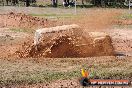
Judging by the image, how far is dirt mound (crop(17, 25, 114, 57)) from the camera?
1630 cm

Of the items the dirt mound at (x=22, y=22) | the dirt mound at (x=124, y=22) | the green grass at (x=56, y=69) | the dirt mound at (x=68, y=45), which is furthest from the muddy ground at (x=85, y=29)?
the dirt mound at (x=124, y=22)

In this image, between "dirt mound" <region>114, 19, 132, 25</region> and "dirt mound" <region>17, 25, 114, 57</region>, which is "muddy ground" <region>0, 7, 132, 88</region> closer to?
"dirt mound" <region>17, 25, 114, 57</region>

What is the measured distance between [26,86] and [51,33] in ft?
17.1

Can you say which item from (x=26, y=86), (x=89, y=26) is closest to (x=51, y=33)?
(x=89, y=26)

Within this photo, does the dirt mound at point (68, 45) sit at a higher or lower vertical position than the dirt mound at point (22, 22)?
higher

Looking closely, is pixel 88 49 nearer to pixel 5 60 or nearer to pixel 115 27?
pixel 5 60

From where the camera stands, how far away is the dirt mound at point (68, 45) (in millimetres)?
16297

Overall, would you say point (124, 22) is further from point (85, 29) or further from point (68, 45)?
point (68, 45)

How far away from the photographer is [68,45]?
54.3 feet

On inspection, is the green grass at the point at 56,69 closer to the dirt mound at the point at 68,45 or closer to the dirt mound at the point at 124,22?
the dirt mound at the point at 68,45

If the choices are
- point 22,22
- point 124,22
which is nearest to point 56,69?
point 22,22

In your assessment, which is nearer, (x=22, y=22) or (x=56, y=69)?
(x=56, y=69)

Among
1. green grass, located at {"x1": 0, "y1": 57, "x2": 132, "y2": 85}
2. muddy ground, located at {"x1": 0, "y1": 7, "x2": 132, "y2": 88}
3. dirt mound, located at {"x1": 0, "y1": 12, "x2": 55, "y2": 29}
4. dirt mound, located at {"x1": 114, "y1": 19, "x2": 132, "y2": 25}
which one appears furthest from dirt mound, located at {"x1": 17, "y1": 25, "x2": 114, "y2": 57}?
dirt mound, located at {"x1": 114, "y1": 19, "x2": 132, "y2": 25}

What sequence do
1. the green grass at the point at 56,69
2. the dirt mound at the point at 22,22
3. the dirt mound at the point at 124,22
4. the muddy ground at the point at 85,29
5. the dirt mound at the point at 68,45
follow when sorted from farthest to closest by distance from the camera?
the dirt mound at the point at 124,22, the dirt mound at the point at 22,22, the dirt mound at the point at 68,45, the green grass at the point at 56,69, the muddy ground at the point at 85,29
